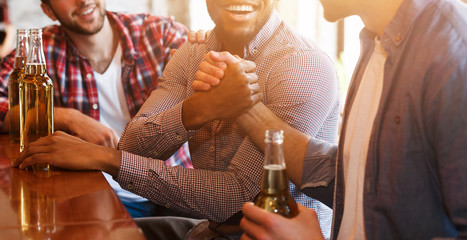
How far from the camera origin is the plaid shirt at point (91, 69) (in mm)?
2293

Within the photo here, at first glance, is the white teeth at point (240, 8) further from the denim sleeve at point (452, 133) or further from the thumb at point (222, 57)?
the denim sleeve at point (452, 133)

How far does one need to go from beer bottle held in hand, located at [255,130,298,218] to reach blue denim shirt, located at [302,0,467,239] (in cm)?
16

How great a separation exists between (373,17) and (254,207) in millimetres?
455

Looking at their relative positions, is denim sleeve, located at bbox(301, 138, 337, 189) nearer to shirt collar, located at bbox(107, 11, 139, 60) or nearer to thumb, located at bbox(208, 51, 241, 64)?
thumb, located at bbox(208, 51, 241, 64)

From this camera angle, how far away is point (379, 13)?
0.99 meters

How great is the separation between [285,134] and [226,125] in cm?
27

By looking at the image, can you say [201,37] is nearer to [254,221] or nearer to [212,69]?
[212,69]

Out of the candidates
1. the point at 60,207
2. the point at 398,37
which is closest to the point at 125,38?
the point at 60,207

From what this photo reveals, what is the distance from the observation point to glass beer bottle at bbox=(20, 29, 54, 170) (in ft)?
4.59

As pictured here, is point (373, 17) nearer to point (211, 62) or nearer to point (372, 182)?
point (372, 182)

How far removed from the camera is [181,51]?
5.73 ft

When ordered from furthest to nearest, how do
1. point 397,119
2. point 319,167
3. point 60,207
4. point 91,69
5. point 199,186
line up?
1. point 91,69
2. point 199,186
3. point 319,167
4. point 60,207
5. point 397,119

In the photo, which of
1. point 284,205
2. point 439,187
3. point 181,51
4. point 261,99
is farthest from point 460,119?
point 181,51

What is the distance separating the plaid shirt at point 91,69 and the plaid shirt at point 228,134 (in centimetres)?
68
